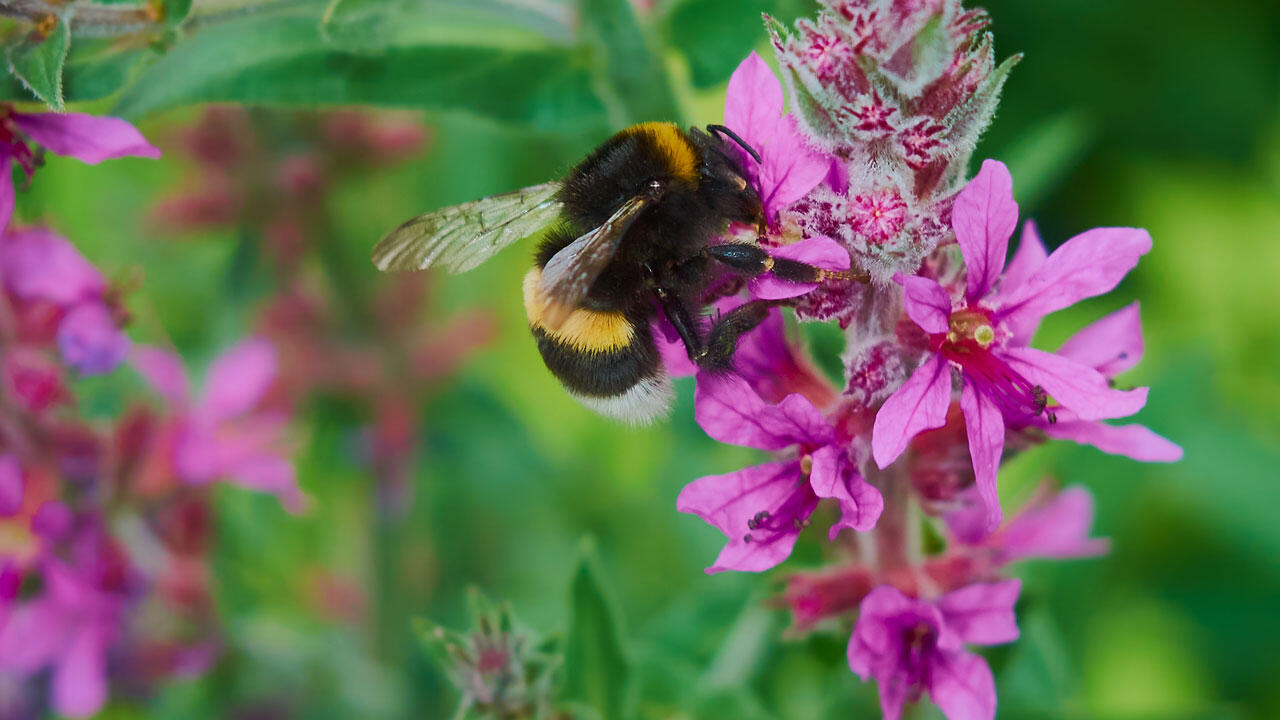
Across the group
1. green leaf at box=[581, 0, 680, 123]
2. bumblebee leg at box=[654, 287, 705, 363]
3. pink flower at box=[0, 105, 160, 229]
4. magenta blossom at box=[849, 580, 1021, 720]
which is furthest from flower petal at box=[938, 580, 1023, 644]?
pink flower at box=[0, 105, 160, 229]

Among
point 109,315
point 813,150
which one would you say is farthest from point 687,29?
point 109,315

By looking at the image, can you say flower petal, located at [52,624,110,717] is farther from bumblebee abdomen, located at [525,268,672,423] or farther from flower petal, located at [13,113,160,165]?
bumblebee abdomen, located at [525,268,672,423]

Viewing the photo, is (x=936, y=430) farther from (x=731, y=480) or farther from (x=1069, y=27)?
(x=1069, y=27)

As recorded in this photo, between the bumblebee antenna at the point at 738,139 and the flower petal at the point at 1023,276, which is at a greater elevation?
the bumblebee antenna at the point at 738,139

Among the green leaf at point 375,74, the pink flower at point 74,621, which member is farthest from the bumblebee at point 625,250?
the pink flower at point 74,621

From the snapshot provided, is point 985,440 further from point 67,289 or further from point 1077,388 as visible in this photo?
point 67,289

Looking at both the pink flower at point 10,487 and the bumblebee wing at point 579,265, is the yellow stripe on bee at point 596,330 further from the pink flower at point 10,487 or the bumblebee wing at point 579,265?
the pink flower at point 10,487
